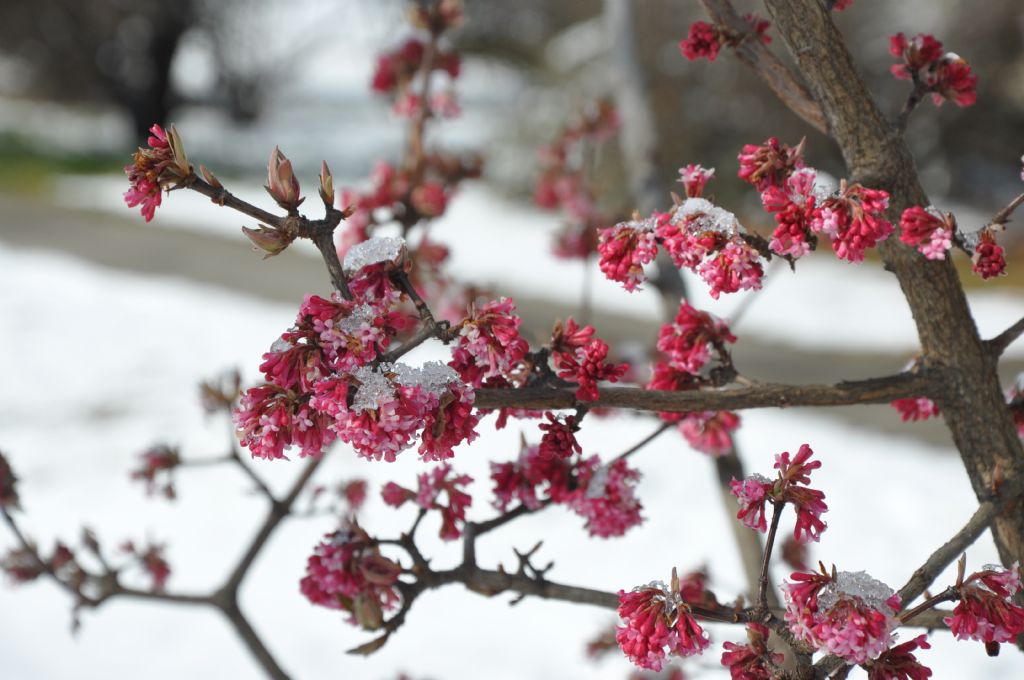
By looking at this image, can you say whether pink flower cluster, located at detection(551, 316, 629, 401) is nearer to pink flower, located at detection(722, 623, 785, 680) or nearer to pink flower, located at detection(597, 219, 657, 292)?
pink flower, located at detection(597, 219, 657, 292)

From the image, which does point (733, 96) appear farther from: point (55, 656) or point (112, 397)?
point (55, 656)

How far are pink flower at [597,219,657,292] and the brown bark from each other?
0.28m

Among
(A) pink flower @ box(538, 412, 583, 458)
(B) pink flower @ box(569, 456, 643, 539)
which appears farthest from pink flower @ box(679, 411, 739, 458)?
(A) pink flower @ box(538, 412, 583, 458)

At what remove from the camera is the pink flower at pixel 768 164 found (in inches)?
40.1

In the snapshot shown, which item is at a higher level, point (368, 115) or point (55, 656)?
point (368, 115)

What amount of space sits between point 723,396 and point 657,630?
287mm

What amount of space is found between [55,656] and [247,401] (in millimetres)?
2651

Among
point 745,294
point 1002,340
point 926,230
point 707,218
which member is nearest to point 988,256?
point 926,230

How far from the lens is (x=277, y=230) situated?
35.4 inches

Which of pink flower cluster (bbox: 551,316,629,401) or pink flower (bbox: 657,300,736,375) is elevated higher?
pink flower (bbox: 657,300,736,375)

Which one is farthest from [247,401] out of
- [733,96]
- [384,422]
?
[733,96]

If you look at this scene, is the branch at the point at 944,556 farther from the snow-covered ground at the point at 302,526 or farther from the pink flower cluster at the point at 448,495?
the snow-covered ground at the point at 302,526

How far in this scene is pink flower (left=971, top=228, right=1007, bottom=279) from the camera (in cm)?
96

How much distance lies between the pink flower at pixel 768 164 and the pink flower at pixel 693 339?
8.3 inches
